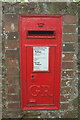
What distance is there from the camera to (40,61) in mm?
2150

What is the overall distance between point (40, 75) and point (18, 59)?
0.40 meters

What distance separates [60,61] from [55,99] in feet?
1.97

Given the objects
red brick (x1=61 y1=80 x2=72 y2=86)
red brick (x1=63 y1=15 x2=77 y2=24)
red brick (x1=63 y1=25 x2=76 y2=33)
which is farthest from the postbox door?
red brick (x1=63 y1=15 x2=77 y2=24)

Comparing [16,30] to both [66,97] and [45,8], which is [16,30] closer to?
[45,8]

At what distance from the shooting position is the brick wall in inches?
81.0

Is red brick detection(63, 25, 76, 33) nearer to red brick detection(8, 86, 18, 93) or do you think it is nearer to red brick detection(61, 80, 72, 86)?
red brick detection(61, 80, 72, 86)

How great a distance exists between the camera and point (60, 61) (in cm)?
219

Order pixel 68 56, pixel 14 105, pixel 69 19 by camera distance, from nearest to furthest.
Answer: pixel 69 19 < pixel 68 56 < pixel 14 105

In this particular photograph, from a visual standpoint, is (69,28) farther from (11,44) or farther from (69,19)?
(11,44)

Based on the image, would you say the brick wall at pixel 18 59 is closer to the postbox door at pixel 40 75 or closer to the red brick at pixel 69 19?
the red brick at pixel 69 19

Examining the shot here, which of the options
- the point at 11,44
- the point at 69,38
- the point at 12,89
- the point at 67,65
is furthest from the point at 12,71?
the point at 69,38

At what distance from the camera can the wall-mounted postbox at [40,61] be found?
81.1 inches

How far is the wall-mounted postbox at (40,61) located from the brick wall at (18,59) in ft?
0.27

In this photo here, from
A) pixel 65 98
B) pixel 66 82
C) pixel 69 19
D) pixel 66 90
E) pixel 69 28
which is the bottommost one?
pixel 65 98
